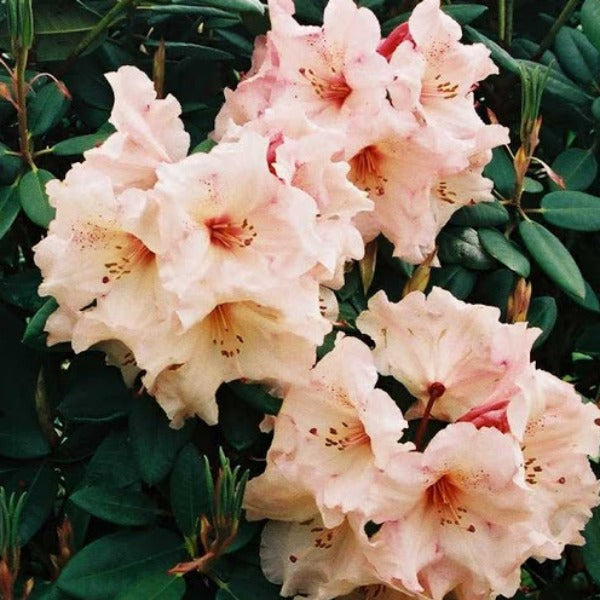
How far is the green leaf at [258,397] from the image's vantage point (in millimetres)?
1171

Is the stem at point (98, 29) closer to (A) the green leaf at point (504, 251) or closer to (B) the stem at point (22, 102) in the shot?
(B) the stem at point (22, 102)

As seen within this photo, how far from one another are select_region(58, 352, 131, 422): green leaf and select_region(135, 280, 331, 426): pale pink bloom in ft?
0.36

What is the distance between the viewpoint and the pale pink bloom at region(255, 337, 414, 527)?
3.54 ft

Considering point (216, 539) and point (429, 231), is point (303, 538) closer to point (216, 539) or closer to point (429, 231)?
point (216, 539)

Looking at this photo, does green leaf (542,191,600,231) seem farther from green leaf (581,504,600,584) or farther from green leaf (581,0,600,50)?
green leaf (581,504,600,584)

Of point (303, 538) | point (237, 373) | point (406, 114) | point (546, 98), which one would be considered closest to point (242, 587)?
point (303, 538)

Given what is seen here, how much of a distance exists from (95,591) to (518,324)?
0.46m

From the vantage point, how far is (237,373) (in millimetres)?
1118

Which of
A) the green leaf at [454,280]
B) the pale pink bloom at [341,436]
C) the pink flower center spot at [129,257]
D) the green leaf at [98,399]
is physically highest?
the pink flower center spot at [129,257]

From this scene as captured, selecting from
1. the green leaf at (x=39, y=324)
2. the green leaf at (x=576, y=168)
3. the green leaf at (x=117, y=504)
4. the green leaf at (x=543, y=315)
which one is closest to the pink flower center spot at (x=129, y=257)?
the green leaf at (x=39, y=324)

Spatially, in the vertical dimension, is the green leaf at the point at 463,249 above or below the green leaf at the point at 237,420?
above

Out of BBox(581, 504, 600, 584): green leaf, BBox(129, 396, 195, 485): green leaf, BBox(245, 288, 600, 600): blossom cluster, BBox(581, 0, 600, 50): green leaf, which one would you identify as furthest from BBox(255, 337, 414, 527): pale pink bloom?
BBox(581, 0, 600, 50): green leaf

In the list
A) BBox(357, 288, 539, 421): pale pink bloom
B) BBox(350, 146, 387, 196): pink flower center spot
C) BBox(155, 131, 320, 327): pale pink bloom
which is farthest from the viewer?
BBox(350, 146, 387, 196): pink flower center spot

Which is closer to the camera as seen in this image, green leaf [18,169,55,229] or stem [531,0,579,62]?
green leaf [18,169,55,229]
